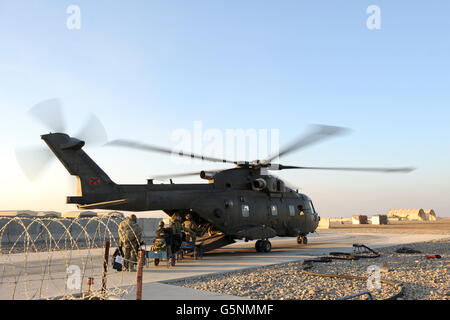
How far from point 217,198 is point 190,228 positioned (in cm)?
179

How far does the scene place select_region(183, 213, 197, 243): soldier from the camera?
15391 mm

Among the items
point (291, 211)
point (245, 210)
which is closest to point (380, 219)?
point (291, 211)

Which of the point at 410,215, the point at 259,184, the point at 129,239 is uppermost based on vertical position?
the point at 259,184

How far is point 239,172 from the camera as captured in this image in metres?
18.0

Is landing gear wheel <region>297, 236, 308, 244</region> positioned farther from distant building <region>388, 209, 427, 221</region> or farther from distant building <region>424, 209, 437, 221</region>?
distant building <region>424, 209, 437, 221</region>

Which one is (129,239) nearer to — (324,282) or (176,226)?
(176,226)

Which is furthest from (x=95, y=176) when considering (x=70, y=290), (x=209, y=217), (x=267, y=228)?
(x=267, y=228)

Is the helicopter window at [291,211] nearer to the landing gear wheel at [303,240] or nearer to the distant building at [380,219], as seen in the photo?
the landing gear wheel at [303,240]

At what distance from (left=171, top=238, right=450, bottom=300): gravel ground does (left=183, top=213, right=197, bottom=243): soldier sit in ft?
13.0

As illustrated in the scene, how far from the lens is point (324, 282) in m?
9.76

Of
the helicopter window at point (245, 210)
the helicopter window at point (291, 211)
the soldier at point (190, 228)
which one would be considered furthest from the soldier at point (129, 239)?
the helicopter window at point (291, 211)

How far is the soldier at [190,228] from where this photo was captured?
50.5 ft
